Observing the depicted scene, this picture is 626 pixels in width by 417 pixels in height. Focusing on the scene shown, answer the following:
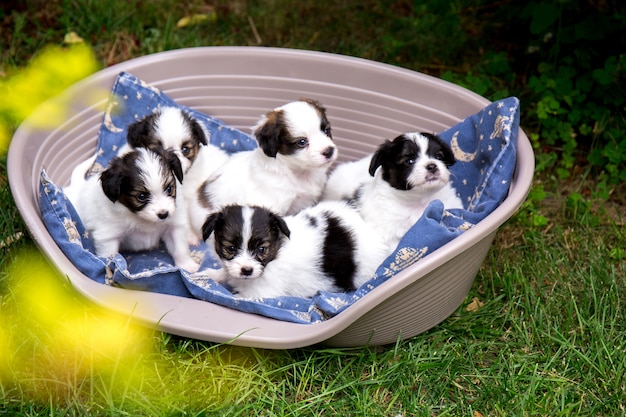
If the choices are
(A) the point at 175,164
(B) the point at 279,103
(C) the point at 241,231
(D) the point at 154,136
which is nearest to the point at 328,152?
(C) the point at 241,231

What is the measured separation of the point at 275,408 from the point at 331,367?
379mm

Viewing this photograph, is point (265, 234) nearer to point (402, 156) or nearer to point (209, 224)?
point (209, 224)

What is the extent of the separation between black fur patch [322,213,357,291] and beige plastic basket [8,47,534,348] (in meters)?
0.40

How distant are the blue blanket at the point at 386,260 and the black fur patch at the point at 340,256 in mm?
93

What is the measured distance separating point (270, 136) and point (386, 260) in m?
1.04

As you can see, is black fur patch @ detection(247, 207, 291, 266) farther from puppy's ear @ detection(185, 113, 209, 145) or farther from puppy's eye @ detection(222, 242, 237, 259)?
puppy's ear @ detection(185, 113, 209, 145)

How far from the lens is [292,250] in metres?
3.95

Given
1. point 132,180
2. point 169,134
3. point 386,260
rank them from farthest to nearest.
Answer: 1. point 169,134
2. point 132,180
3. point 386,260

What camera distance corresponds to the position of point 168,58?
518 centimetres

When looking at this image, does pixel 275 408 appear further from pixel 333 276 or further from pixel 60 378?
pixel 60 378

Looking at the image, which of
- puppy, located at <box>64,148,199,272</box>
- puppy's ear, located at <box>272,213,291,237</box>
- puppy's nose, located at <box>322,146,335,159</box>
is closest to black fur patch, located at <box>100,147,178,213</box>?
puppy, located at <box>64,148,199,272</box>

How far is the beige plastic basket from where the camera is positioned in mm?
3504

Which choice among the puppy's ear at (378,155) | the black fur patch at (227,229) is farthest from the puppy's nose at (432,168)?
the black fur patch at (227,229)

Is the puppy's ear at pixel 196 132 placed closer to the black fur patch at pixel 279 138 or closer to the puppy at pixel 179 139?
the puppy at pixel 179 139
